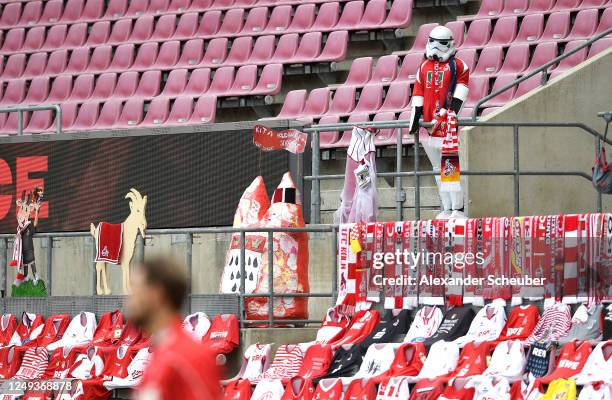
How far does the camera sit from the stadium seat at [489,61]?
16.6 metres

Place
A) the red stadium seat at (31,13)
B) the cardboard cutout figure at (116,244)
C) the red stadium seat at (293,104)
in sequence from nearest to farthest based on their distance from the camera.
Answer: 1. the cardboard cutout figure at (116,244)
2. the red stadium seat at (293,104)
3. the red stadium seat at (31,13)

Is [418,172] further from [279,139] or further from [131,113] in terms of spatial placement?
[131,113]

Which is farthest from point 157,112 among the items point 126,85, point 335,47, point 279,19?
point 335,47

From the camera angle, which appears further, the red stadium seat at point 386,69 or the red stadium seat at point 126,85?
the red stadium seat at point 126,85

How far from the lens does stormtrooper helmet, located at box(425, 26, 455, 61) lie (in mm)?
13188

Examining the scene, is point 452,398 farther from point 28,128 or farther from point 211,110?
point 28,128

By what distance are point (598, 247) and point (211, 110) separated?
26.5ft

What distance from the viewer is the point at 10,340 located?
14742mm

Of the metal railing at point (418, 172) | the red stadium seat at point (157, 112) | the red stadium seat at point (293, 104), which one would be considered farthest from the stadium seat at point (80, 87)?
the metal railing at point (418, 172)

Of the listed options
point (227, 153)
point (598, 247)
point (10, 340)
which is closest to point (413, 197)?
point (227, 153)

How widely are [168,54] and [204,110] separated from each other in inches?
73.9

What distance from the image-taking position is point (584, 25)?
16578mm

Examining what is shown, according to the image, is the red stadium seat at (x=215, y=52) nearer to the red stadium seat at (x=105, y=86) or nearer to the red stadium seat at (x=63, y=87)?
the red stadium seat at (x=105, y=86)

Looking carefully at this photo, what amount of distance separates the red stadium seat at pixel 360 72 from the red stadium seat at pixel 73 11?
18.2 ft
